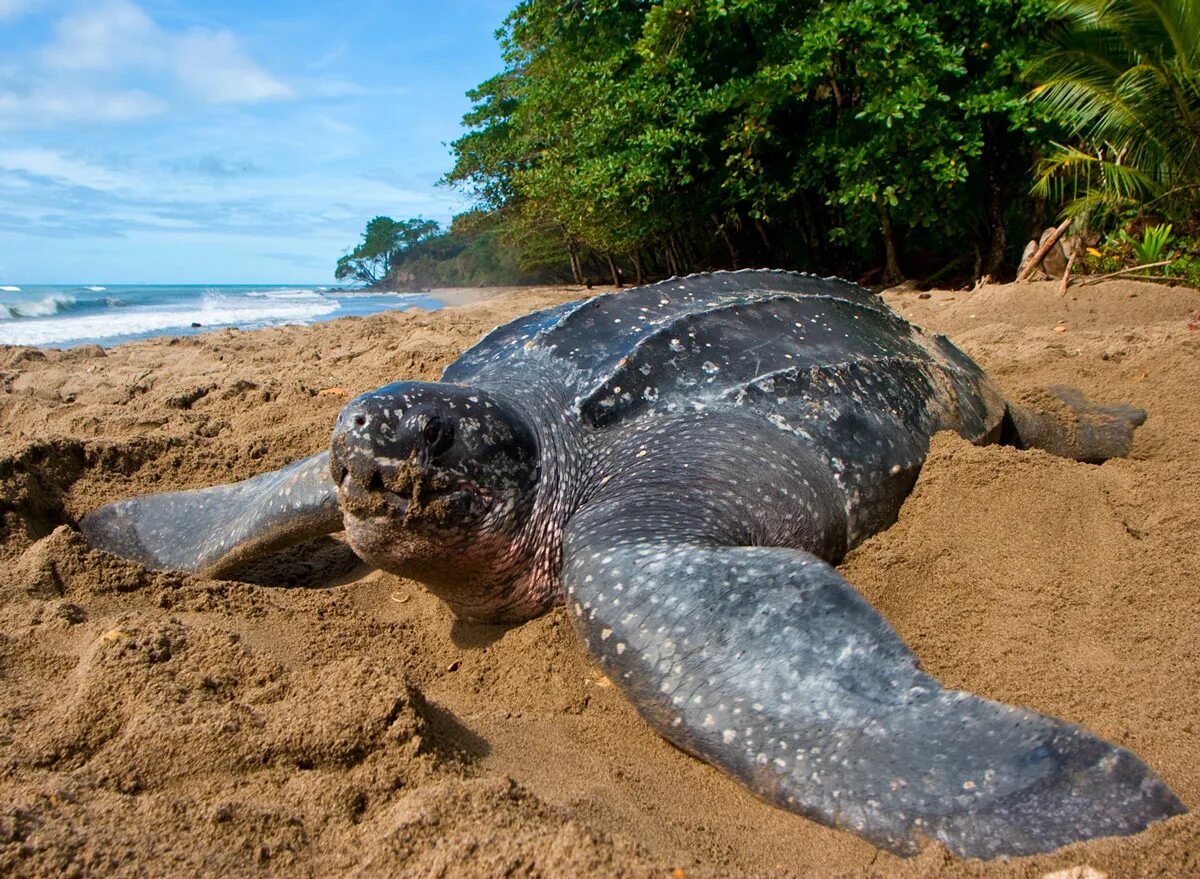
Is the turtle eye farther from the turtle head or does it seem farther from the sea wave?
the sea wave

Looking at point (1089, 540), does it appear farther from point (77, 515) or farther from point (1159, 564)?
point (77, 515)

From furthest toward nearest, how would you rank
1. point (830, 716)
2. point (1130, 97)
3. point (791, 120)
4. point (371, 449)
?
point (791, 120) → point (1130, 97) → point (371, 449) → point (830, 716)

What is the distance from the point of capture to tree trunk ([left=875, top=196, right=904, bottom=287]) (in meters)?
8.30

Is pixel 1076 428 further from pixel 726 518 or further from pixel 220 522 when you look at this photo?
pixel 220 522

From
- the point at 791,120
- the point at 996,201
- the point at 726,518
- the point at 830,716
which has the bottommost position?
the point at 830,716

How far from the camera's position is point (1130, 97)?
6180 millimetres

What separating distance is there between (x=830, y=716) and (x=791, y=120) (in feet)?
29.6

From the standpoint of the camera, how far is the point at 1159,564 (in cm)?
158

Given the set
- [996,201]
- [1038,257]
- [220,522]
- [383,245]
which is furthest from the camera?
[383,245]

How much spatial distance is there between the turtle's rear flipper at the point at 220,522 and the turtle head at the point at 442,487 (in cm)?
42

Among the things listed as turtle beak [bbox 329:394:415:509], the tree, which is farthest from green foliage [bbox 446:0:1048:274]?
the tree

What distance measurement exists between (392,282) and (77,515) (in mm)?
51073

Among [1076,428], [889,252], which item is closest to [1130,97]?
[889,252]

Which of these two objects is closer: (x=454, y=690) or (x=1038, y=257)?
(x=454, y=690)
